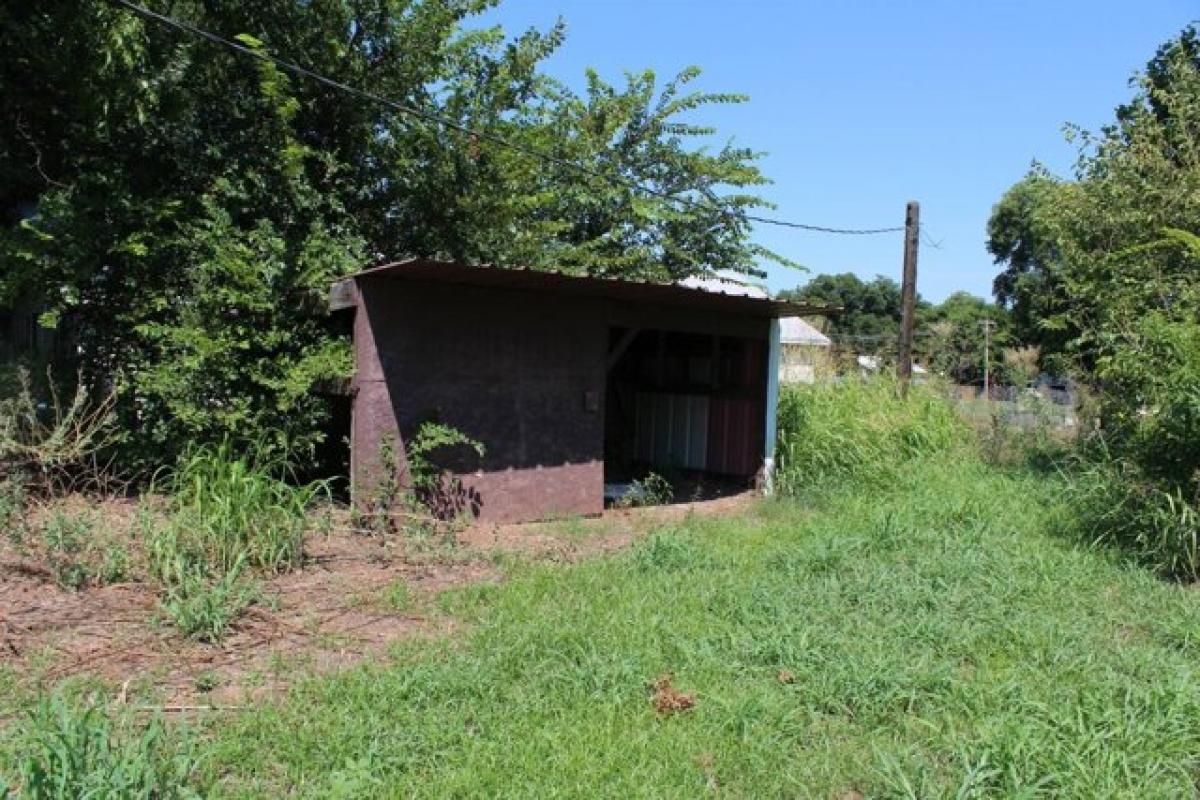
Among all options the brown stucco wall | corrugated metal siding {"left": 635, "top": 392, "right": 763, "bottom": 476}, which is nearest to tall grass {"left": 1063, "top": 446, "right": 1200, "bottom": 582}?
corrugated metal siding {"left": 635, "top": 392, "right": 763, "bottom": 476}

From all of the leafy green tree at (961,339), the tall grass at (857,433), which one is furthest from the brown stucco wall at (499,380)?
the leafy green tree at (961,339)

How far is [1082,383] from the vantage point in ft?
35.1

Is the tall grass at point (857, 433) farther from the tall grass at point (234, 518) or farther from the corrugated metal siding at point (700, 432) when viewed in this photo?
the tall grass at point (234, 518)

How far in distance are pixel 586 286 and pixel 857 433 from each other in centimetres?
453

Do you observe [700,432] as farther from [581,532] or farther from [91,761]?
[91,761]

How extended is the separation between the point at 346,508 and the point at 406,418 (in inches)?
35.2

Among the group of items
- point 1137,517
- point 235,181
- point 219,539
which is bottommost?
point 219,539

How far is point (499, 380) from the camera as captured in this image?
7.99 meters

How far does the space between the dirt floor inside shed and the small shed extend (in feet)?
4.27

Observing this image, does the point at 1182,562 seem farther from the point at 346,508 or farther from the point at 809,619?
the point at 346,508

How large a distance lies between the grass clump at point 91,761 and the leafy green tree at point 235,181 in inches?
161

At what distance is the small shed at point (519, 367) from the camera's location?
23.3 feet

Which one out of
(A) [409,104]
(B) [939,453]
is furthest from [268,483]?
(B) [939,453]

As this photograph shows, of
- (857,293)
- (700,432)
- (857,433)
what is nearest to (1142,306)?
(857,433)
